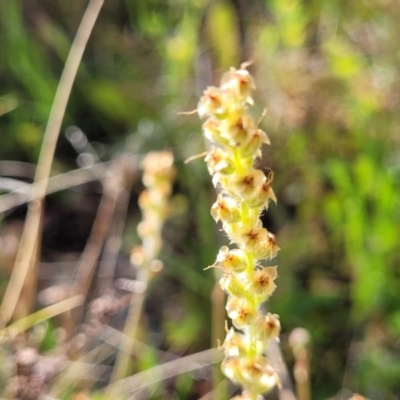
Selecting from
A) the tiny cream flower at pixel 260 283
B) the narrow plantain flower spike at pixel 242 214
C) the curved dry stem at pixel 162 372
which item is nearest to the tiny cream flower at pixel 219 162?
the narrow plantain flower spike at pixel 242 214

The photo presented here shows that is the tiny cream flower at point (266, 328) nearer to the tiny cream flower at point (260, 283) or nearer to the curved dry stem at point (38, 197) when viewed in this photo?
the tiny cream flower at point (260, 283)

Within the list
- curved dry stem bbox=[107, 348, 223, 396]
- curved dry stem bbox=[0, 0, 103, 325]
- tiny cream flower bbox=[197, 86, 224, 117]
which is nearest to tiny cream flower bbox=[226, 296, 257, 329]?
tiny cream flower bbox=[197, 86, 224, 117]

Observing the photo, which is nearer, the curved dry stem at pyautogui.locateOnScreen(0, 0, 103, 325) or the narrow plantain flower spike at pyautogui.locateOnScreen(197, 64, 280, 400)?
the narrow plantain flower spike at pyautogui.locateOnScreen(197, 64, 280, 400)

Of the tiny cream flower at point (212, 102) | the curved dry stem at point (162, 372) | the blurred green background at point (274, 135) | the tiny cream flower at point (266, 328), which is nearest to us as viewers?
the tiny cream flower at point (212, 102)

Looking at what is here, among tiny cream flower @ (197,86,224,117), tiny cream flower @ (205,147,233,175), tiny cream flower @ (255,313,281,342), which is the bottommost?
tiny cream flower @ (255,313,281,342)

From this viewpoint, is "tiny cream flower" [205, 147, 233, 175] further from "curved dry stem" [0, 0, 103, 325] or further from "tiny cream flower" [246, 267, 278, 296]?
"curved dry stem" [0, 0, 103, 325]

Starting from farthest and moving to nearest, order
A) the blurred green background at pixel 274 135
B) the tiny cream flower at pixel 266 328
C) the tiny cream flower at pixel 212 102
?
the blurred green background at pixel 274 135
the tiny cream flower at pixel 266 328
the tiny cream flower at pixel 212 102

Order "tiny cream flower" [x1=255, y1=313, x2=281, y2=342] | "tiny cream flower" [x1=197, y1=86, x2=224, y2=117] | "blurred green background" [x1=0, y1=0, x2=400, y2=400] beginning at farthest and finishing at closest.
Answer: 1. "blurred green background" [x1=0, y1=0, x2=400, y2=400]
2. "tiny cream flower" [x1=255, y1=313, x2=281, y2=342]
3. "tiny cream flower" [x1=197, y1=86, x2=224, y2=117]
